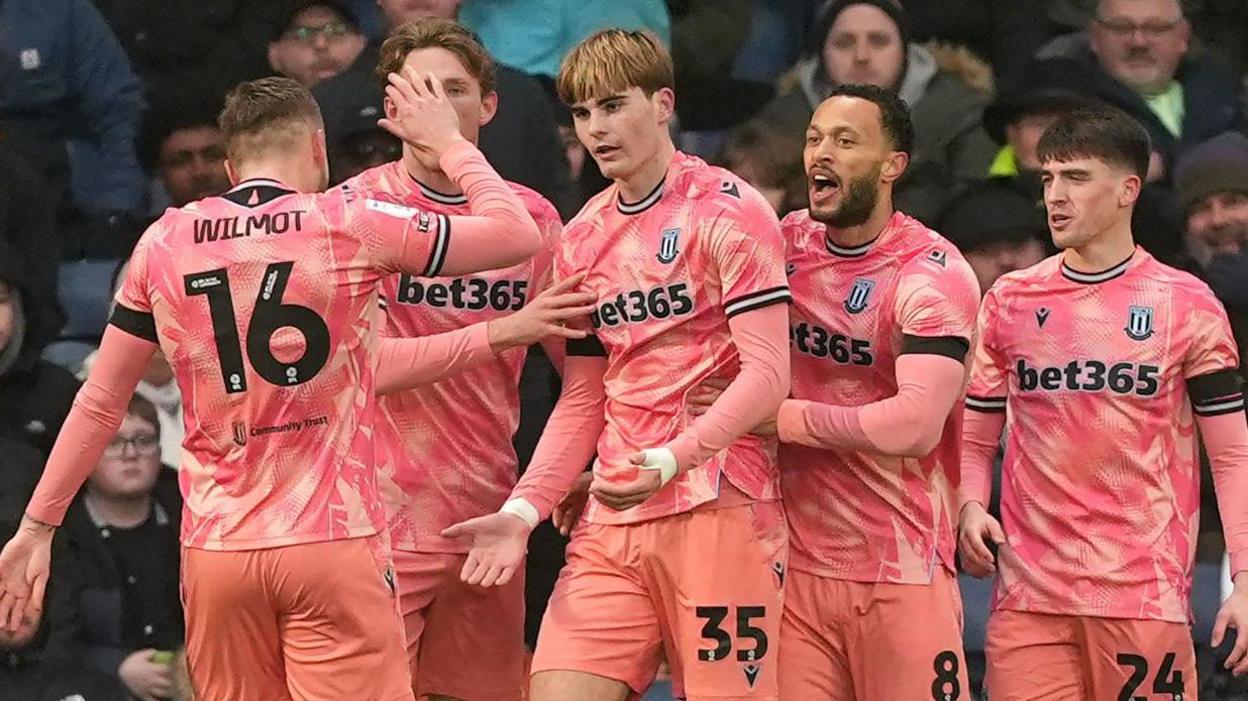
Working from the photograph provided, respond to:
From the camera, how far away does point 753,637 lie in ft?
22.3

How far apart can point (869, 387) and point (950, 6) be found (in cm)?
381

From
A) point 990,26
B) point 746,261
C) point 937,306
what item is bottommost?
point 937,306

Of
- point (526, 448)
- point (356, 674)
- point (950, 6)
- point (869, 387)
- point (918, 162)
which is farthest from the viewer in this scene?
point (950, 6)

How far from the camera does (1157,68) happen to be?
10.2 m

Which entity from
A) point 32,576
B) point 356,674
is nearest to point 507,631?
point 356,674

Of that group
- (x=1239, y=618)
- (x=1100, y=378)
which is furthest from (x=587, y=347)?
(x=1239, y=618)

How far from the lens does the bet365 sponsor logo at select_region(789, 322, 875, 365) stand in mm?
7062

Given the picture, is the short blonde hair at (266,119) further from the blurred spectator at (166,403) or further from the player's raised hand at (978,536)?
the blurred spectator at (166,403)

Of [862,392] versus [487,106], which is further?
[487,106]

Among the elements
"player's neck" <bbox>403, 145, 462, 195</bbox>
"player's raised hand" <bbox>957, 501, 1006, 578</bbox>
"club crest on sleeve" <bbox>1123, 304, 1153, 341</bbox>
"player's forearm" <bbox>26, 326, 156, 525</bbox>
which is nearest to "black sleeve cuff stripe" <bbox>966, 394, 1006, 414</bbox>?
"player's raised hand" <bbox>957, 501, 1006, 578</bbox>

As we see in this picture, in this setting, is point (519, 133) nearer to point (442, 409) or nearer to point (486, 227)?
point (442, 409)

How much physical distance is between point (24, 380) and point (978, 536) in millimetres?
3657

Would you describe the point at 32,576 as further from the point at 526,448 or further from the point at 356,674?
the point at 526,448

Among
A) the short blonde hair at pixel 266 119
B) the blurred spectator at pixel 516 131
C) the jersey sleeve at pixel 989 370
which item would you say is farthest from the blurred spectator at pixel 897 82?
the short blonde hair at pixel 266 119
